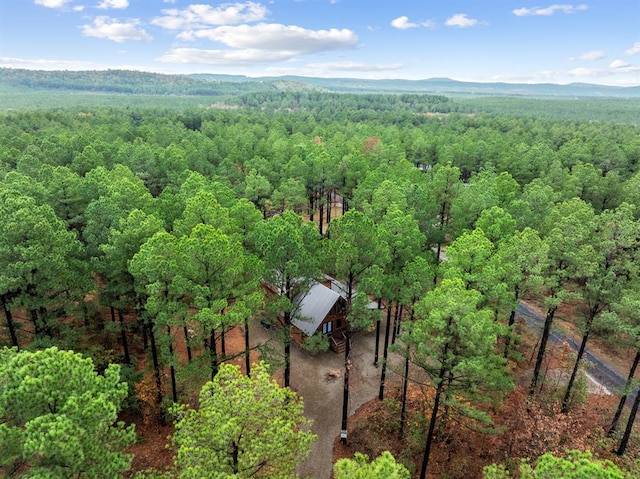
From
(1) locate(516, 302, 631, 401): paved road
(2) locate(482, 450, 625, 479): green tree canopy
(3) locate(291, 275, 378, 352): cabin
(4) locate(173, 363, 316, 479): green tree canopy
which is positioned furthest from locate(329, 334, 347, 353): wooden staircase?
(2) locate(482, 450, 625, 479): green tree canopy

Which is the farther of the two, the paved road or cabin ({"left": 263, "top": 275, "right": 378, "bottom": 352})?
cabin ({"left": 263, "top": 275, "right": 378, "bottom": 352})

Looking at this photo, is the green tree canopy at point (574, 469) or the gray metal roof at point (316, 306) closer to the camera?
the green tree canopy at point (574, 469)

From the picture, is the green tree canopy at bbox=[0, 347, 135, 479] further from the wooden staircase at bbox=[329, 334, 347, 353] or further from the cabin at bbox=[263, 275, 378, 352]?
the wooden staircase at bbox=[329, 334, 347, 353]

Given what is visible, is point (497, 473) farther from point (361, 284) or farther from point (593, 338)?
point (593, 338)

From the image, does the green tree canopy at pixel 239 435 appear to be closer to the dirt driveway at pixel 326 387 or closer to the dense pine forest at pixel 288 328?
the dense pine forest at pixel 288 328

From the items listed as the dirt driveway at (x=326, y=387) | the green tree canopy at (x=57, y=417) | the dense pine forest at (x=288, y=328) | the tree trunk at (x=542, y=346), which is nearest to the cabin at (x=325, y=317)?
the dirt driveway at (x=326, y=387)

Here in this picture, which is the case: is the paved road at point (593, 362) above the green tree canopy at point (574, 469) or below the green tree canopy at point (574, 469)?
below

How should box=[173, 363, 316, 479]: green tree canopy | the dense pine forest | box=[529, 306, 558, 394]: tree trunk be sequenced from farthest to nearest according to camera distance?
box=[529, 306, 558, 394]: tree trunk
box=[173, 363, 316, 479]: green tree canopy
the dense pine forest
